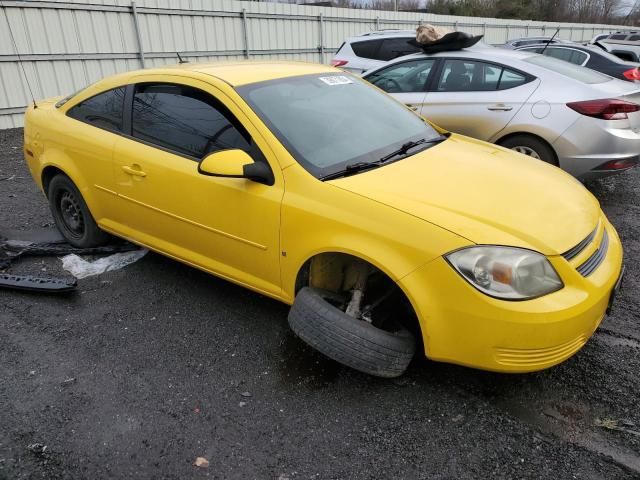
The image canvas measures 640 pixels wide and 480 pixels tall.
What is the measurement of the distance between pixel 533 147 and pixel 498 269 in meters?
3.42

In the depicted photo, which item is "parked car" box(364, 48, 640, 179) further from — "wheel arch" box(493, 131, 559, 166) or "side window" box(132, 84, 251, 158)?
"side window" box(132, 84, 251, 158)

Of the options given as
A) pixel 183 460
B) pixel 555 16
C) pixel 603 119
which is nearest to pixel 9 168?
pixel 183 460

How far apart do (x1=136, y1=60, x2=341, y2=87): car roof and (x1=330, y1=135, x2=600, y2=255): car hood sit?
1.05 m

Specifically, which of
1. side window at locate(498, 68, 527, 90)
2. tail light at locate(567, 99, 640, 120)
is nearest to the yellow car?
tail light at locate(567, 99, 640, 120)

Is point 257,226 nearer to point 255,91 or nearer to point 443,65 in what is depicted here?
point 255,91

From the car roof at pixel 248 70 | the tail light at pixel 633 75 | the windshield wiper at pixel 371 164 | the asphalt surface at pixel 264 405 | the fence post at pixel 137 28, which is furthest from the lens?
the fence post at pixel 137 28

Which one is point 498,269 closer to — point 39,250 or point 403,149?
point 403,149

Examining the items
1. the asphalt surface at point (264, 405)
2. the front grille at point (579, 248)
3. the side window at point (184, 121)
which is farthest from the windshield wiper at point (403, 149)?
the asphalt surface at point (264, 405)

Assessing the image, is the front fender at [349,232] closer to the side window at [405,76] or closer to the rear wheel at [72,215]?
→ the rear wheel at [72,215]

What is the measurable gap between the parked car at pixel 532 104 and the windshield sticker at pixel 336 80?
7.57ft

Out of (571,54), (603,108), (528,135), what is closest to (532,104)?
(528,135)

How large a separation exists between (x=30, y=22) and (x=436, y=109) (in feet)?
24.5

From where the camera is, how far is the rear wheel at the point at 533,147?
5094mm

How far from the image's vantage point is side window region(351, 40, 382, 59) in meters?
9.50
